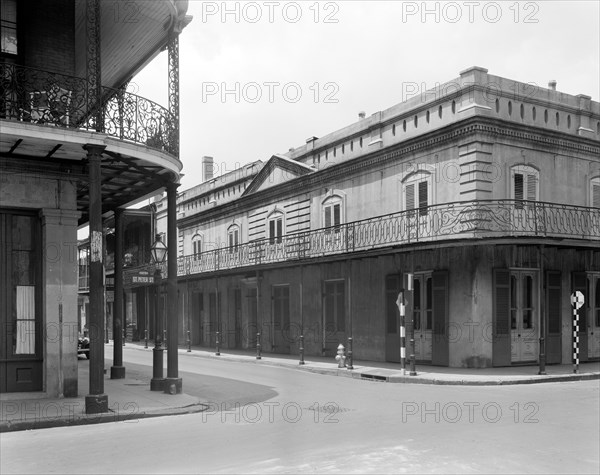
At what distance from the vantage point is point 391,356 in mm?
21375

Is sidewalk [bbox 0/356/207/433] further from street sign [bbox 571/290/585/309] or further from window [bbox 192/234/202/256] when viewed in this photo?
window [bbox 192/234/202/256]

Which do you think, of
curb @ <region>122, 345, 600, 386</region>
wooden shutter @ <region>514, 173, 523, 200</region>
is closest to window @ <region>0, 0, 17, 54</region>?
curb @ <region>122, 345, 600, 386</region>

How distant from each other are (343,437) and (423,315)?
1173cm

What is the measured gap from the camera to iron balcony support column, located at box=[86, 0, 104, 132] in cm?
1137

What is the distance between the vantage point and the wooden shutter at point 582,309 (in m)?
20.8

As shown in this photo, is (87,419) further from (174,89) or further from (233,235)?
(233,235)

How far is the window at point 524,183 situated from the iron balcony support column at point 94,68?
12.4m

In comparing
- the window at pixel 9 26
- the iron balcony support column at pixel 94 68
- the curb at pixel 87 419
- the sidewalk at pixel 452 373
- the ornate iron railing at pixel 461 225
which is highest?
the window at pixel 9 26

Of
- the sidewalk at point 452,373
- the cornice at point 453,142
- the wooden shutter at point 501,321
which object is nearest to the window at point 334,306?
the sidewalk at point 452,373

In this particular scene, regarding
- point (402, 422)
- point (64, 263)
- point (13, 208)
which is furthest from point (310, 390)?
point (13, 208)

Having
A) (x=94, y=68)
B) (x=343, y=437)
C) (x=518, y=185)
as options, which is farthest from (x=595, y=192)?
(x=94, y=68)

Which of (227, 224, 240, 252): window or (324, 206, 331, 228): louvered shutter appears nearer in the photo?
(324, 206, 331, 228): louvered shutter

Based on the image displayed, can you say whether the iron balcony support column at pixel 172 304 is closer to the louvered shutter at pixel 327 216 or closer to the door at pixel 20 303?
the door at pixel 20 303

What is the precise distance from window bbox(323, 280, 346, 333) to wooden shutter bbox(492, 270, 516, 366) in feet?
20.5
